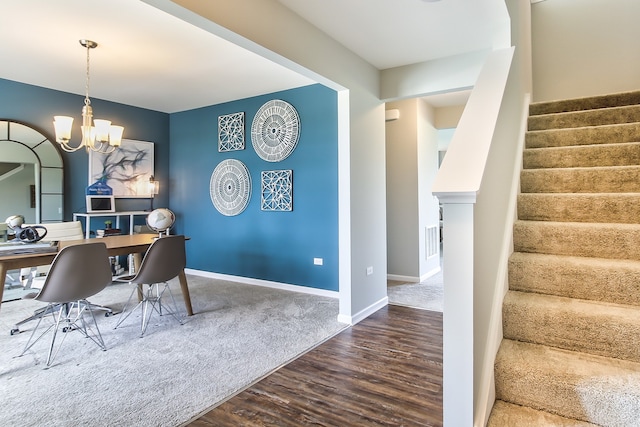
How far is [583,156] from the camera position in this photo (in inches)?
92.2

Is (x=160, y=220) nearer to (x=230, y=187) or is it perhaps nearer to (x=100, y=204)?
(x=230, y=187)

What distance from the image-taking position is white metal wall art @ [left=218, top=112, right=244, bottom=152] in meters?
4.99

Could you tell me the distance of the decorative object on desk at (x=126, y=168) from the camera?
4934 mm

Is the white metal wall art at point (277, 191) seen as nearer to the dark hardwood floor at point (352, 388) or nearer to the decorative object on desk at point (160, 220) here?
the decorative object on desk at point (160, 220)

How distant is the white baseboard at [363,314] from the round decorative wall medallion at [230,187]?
2.34m

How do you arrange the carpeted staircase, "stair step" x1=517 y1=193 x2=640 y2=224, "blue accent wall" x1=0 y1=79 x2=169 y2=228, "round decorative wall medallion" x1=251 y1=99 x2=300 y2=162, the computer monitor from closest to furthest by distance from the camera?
the carpeted staircase, "stair step" x1=517 y1=193 x2=640 y2=224, "blue accent wall" x1=0 y1=79 x2=169 y2=228, "round decorative wall medallion" x1=251 y1=99 x2=300 y2=162, the computer monitor

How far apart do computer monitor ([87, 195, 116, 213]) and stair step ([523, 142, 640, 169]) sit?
511cm

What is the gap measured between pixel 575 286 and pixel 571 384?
0.56 metres

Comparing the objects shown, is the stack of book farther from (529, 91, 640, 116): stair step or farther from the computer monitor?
(529, 91, 640, 116): stair step

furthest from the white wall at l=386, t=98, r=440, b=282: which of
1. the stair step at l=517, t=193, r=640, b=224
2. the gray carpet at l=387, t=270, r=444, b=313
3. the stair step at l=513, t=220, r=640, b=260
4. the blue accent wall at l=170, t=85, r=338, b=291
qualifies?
the stair step at l=513, t=220, r=640, b=260

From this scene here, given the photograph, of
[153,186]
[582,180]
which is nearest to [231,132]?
[153,186]

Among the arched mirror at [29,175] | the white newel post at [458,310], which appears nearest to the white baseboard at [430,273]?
the white newel post at [458,310]

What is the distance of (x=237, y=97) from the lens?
491cm

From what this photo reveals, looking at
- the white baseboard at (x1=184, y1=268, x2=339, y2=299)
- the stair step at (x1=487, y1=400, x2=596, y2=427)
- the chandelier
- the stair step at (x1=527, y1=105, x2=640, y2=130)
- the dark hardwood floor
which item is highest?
the chandelier
